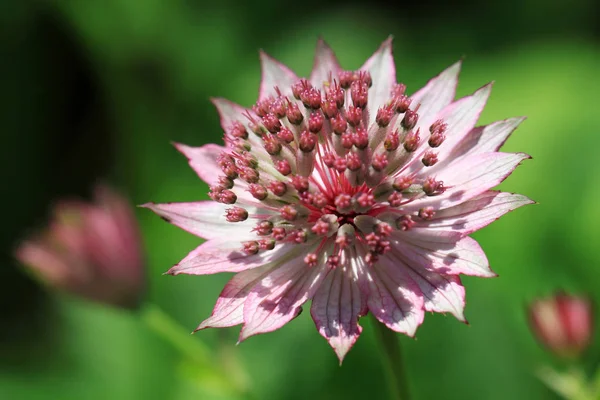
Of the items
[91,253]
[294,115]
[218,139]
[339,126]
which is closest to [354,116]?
[339,126]

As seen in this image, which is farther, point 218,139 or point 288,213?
point 218,139

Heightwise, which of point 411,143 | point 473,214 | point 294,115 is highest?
point 294,115

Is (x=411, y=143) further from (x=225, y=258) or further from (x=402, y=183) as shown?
(x=225, y=258)

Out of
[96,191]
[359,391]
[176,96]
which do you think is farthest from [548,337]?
[176,96]

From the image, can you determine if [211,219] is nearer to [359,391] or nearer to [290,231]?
[290,231]

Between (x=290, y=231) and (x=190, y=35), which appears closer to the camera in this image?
(x=290, y=231)

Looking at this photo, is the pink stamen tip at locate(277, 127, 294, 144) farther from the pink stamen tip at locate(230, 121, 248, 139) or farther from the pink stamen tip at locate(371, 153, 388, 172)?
the pink stamen tip at locate(371, 153, 388, 172)
